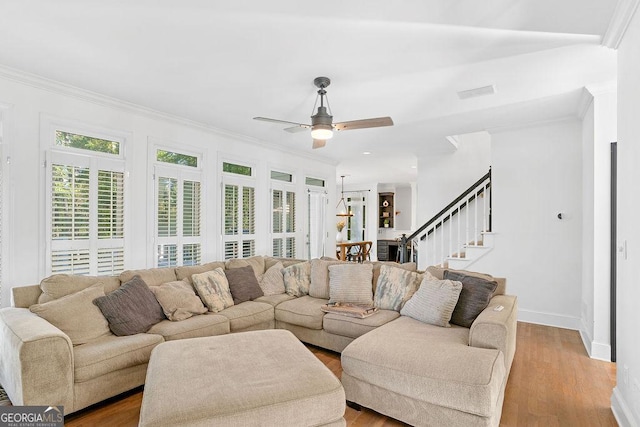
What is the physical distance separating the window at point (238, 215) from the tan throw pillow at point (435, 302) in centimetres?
297

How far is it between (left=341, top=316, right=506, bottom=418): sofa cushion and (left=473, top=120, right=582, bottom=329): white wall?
105 inches

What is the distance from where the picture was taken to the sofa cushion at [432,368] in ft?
6.71

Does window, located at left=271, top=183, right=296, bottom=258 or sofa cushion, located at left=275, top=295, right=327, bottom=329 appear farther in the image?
window, located at left=271, top=183, right=296, bottom=258

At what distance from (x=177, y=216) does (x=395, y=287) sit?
9.44ft

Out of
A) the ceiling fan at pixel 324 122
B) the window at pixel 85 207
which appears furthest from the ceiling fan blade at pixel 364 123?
the window at pixel 85 207

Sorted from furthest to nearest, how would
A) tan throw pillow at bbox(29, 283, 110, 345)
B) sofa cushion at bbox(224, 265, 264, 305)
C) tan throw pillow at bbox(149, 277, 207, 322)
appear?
sofa cushion at bbox(224, 265, 264, 305)
tan throw pillow at bbox(149, 277, 207, 322)
tan throw pillow at bbox(29, 283, 110, 345)

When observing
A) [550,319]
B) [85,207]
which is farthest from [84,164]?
[550,319]

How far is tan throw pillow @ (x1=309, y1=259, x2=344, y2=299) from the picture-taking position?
410cm

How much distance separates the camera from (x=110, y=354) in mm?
2594

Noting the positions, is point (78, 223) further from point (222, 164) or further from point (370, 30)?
point (370, 30)

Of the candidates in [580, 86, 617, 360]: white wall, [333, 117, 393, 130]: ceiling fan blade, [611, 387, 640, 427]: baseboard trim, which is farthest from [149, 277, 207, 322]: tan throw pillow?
[580, 86, 617, 360]: white wall

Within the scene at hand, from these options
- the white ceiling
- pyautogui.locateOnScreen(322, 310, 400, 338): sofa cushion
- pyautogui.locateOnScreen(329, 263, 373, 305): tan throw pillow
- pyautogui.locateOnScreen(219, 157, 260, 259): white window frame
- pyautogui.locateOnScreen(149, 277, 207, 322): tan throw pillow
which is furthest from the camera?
pyautogui.locateOnScreen(219, 157, 260, 259): white window frame

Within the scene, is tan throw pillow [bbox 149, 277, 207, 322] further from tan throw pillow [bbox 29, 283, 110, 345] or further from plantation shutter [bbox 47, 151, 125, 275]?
plantation shutter [bbox 47, 151, 125, 275]

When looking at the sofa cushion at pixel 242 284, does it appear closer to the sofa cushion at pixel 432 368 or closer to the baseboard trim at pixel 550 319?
the sofa cushion at pixel 432 368
